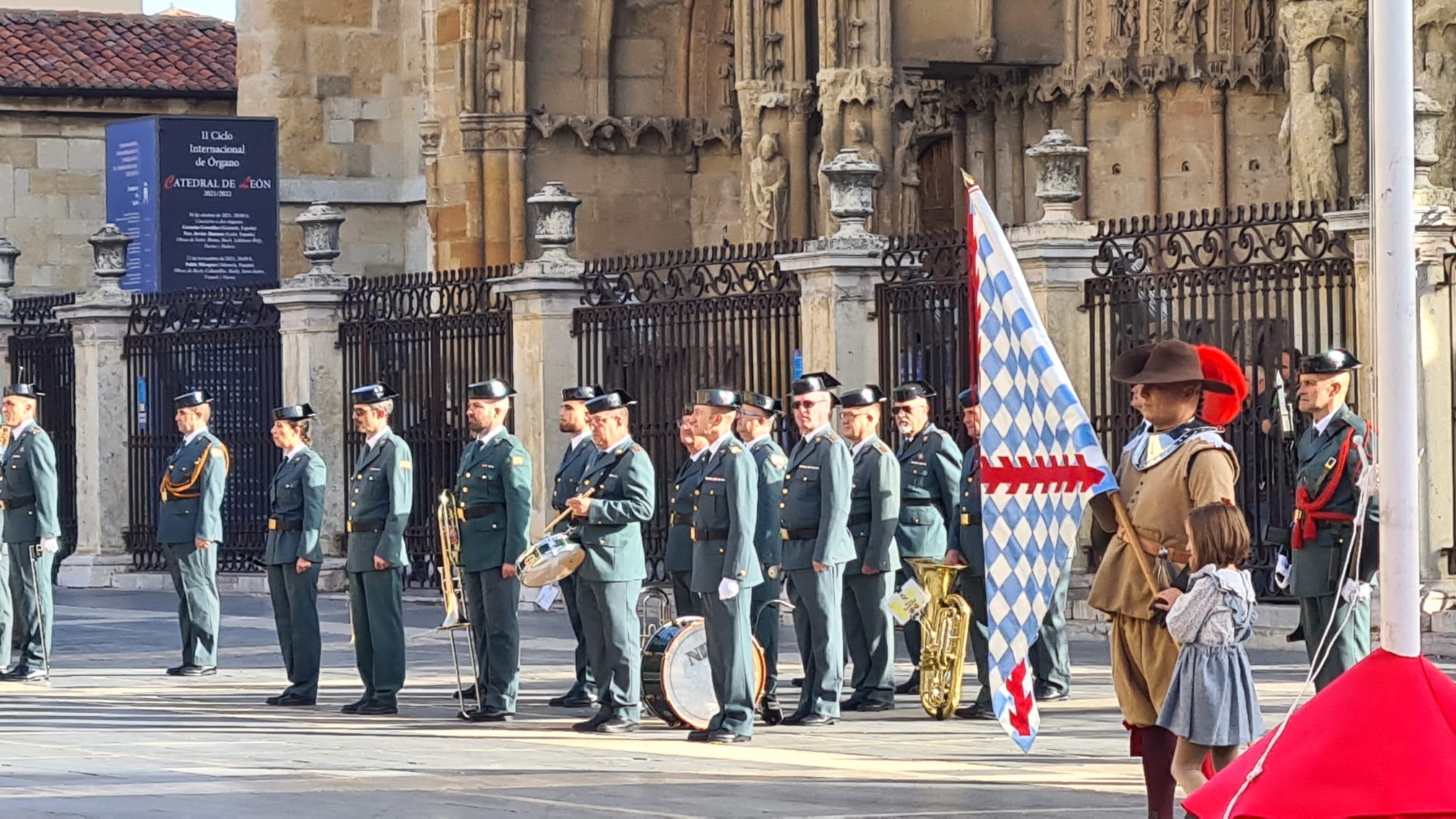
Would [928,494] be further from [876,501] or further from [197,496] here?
[197,496]

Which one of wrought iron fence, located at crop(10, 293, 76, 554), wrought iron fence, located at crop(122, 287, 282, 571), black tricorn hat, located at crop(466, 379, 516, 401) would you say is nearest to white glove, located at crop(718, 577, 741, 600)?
black tricorn hat, located at crop(466, 379, 516, 401)

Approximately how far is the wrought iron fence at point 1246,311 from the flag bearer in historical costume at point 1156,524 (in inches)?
255

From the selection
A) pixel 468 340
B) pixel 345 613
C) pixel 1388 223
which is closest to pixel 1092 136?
pixel 468 340

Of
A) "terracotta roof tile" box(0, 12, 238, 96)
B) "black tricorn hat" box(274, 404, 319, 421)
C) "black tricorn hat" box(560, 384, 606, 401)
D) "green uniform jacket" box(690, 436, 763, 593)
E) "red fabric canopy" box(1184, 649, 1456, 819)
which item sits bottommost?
"red fabric canopy" box(1184, 649, 1456, 819)

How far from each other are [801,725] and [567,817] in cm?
340

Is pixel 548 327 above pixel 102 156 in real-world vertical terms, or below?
below

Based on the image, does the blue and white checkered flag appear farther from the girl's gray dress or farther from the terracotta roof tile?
the terracotta roof tile

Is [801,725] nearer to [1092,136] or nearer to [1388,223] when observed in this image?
[1388,223]

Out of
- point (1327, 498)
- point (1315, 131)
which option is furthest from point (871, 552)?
point (1315, 131)

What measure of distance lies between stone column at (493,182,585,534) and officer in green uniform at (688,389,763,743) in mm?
7720

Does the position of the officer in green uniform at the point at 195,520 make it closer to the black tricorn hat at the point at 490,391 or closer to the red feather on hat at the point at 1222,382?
the black tricorn hat at the point at 490,391

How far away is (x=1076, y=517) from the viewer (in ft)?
27.9

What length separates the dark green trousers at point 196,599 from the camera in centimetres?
1648

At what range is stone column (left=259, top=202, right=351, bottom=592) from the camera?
2267cm
